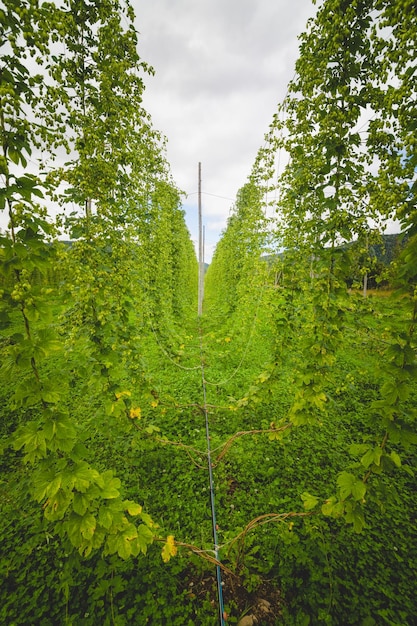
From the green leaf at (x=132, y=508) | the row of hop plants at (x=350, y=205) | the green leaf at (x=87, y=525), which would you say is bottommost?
the green leaf at (x=132, y=508)

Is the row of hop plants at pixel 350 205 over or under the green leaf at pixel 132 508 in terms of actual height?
over

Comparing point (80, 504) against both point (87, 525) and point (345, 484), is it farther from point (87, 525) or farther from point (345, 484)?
point (345, 484)

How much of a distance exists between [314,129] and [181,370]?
21.9 feet

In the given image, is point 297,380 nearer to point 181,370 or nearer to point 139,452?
point 139,452

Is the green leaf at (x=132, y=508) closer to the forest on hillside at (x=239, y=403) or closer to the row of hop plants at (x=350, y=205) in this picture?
the forest on hillside at (x=239, y=403)

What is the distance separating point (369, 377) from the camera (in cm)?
777

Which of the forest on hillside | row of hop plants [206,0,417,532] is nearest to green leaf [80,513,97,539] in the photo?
the forest on hillside

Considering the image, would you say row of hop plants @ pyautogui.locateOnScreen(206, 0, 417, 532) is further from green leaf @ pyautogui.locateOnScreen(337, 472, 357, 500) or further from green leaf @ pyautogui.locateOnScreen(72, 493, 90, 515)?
green leaf @ pyautogui.locateOnScreen(72, 493, 90, 515)

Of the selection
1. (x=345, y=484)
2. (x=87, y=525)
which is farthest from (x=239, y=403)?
(x=87, y=525)

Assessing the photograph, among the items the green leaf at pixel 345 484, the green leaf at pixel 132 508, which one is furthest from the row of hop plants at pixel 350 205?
the green leaf at pixel 132 508

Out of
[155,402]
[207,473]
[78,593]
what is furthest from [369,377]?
[78,593]

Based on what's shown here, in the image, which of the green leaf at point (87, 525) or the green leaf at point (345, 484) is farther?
the green leaf at point (345, 484)

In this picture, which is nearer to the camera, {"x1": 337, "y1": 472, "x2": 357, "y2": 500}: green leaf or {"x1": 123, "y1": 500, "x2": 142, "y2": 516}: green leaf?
{"x1": 123, "y1": 500, "x2": 142, "y2": 516}: green leaf

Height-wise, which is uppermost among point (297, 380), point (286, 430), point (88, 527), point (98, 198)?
point (98, 198)
